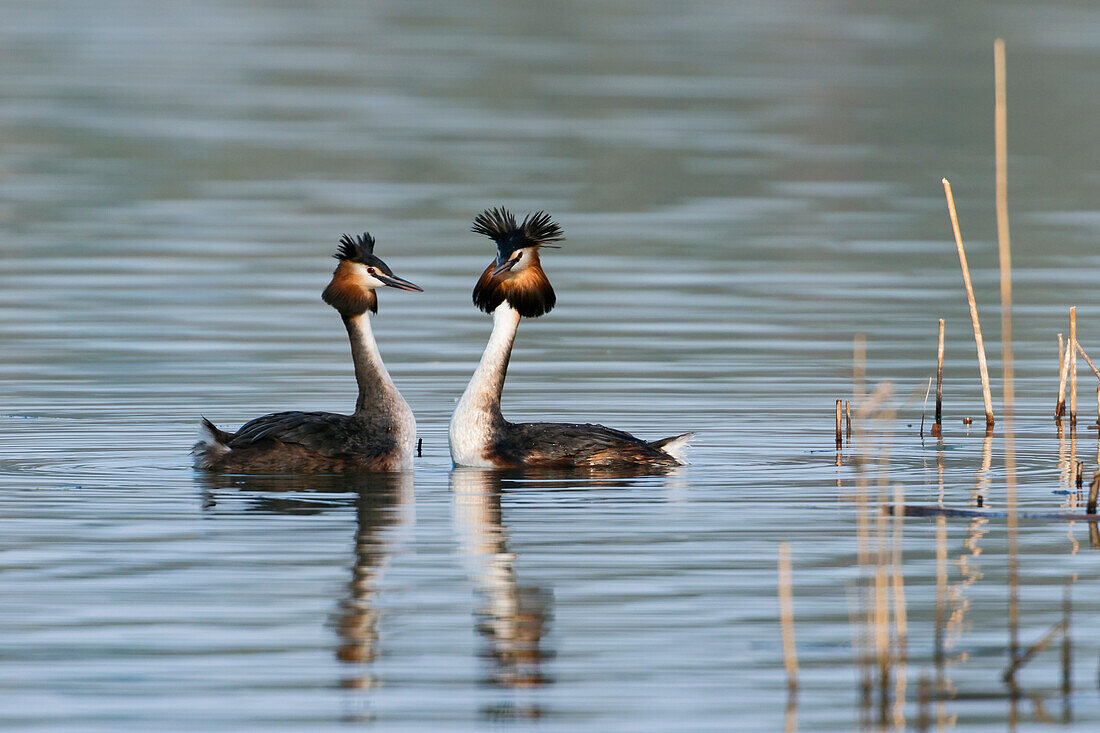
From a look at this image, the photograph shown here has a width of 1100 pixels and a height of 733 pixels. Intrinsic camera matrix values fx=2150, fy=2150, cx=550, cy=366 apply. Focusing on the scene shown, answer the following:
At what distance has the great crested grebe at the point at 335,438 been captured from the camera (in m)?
13.5

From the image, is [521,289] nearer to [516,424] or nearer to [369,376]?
[516,424]

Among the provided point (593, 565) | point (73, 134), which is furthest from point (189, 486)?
point (73, 134)

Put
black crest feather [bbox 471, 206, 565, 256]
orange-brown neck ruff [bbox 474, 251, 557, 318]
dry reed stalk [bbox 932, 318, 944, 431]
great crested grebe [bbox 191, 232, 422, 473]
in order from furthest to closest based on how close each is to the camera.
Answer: dry reed stalk [bbox 932, 318, 944, 431] < orange-brown neck ruff [bbox 474, 251, 557, 318] < black crest feather [bbox 471, 206, 565, 256] < great crested grebe [bbox 191, 232, 422, 473]

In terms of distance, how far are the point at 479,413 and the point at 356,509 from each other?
6.49ft

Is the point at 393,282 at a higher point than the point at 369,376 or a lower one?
higher

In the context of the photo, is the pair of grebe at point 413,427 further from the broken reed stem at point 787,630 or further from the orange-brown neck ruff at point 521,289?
the broken reed stem at point 787,630

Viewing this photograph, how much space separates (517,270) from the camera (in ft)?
47.9

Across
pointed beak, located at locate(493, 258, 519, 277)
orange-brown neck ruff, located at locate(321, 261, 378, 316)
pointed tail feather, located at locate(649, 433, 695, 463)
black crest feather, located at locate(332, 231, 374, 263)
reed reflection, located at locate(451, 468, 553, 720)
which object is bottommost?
reed reflection, located at locate(451, 468, 553, 720)

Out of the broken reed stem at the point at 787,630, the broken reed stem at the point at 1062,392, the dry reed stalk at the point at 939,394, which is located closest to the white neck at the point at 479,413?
the dry reed stalk at the point at 939,394

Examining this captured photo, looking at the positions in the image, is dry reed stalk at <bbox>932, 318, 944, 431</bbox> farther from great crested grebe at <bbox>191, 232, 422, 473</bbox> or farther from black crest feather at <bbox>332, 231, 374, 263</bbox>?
black crest feather at <bbox>332, 231, 374, 263</bbox>

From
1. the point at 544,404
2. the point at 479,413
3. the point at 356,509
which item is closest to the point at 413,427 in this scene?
the point at 479,413

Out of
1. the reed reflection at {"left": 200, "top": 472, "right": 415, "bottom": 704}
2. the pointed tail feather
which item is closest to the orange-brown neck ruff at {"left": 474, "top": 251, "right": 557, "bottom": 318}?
the pointed tail feather

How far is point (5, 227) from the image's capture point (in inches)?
1124

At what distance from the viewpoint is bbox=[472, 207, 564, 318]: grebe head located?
571 inches
